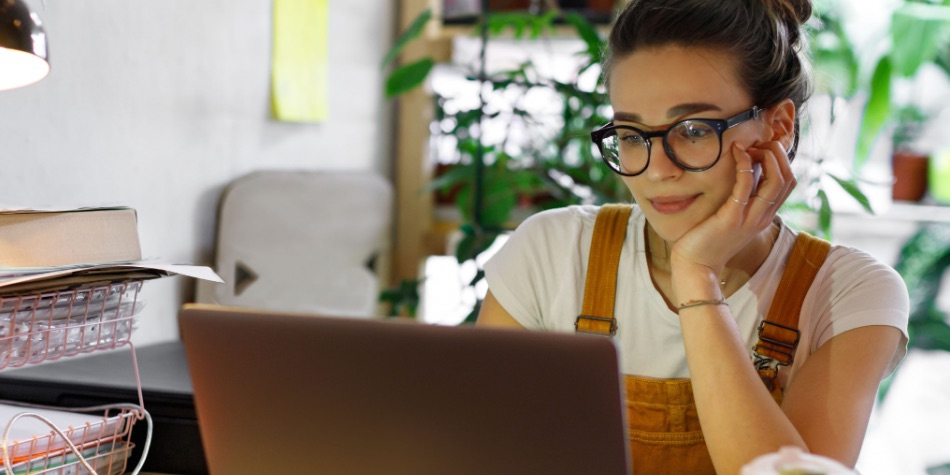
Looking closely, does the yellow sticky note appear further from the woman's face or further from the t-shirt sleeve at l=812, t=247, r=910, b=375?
the t-shirt sleeve at l=812, t=247, r=910, b=375

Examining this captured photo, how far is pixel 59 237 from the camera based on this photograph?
3.23 ft

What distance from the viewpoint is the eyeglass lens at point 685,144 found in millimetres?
1096

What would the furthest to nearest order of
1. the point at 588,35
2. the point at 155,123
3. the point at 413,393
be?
the point at 588,35 < the point at 155,123 < the point at 413,393

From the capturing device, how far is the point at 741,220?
1.12 metres

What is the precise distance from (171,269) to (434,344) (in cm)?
43

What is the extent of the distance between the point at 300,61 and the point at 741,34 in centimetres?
118

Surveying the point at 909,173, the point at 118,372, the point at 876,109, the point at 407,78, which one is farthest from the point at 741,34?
the point at 909,173

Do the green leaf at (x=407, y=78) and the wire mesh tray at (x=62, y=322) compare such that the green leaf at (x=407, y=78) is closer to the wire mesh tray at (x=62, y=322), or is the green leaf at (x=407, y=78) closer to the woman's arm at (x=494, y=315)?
the woman's arm at (x=494, y=315)

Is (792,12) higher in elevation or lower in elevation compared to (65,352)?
higher

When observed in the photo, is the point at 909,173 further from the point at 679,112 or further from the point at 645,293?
the point at 679,112

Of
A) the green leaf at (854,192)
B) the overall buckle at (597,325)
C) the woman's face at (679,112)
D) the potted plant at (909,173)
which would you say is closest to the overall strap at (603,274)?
the overall buckle at (597,325)

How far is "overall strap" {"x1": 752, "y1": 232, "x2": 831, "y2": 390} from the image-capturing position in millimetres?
1170

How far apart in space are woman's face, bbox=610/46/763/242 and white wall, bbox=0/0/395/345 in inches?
32.1

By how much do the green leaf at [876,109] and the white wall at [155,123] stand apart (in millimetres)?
1398
